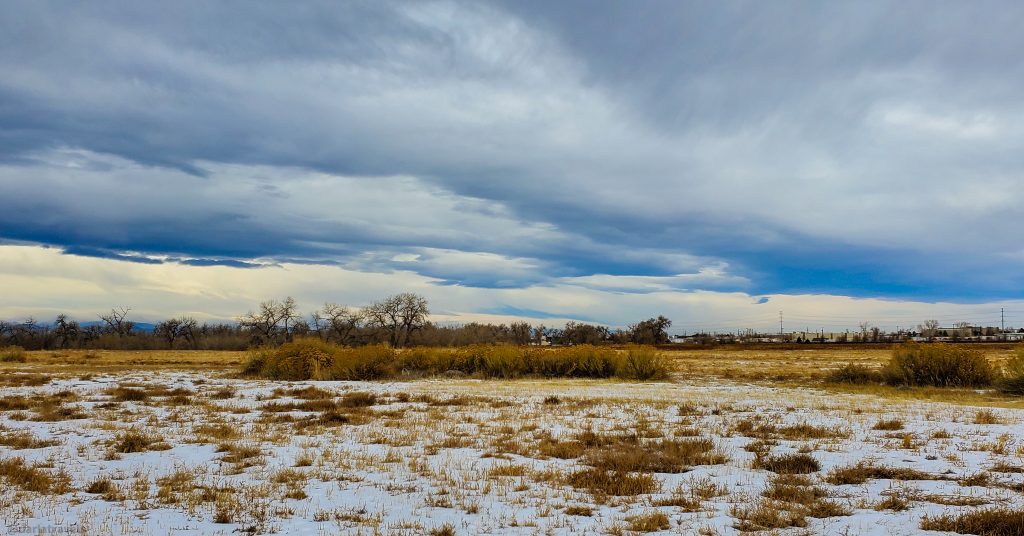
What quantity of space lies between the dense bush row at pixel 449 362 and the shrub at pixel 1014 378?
547 inches

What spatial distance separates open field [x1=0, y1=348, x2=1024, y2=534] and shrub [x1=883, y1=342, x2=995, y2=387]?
39.6 feet

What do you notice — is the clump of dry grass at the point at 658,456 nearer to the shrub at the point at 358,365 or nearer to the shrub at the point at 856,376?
the shrub at the point at 856,376

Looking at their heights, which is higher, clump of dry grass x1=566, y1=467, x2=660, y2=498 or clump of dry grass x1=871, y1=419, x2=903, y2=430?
clump of dry grass x1=871, y1=419, x2=903, y2=430

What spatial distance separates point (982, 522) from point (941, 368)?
25.0m

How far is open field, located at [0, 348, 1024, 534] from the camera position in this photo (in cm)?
658

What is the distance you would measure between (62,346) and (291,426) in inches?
5661

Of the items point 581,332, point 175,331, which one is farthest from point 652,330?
point 175,331

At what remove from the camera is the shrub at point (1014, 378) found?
22.6m

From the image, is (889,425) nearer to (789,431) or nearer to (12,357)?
(789,431)

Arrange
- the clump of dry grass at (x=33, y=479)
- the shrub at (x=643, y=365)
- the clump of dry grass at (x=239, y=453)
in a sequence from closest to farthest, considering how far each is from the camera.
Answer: the clump of dry grass at (x=33, y=479), the clump of dry grass at (x=239, y=453), the shrub at (x=643, y=365)

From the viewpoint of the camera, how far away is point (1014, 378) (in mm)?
22969

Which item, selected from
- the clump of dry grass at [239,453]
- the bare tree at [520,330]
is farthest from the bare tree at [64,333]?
the clump of dry grass at [239,453]

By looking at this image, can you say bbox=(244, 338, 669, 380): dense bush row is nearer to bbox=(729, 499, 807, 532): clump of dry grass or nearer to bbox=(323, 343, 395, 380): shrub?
bbox=(323, 343, 395, 380): shrub

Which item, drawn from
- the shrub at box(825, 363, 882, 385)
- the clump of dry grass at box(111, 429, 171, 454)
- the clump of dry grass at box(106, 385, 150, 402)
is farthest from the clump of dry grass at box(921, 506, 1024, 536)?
the shrub at box(825, 363, 882, 385)
